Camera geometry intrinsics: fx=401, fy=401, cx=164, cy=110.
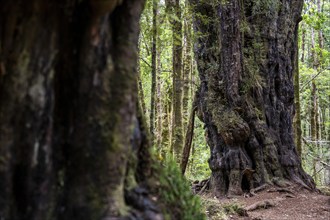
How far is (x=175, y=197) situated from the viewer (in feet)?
10.9

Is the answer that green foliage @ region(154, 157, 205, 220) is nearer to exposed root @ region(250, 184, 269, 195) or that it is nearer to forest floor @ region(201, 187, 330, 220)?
forest floor @ region(201, 187, 330, 220)

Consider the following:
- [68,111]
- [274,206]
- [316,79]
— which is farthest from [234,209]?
[316,79]

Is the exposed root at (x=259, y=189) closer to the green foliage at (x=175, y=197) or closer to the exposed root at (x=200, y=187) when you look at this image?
the exposed root at (x=200, y=187)

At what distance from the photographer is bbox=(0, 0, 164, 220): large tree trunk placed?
2.35m

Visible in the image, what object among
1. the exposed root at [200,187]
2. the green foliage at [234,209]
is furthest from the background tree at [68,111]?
the exposed root at [200,187]

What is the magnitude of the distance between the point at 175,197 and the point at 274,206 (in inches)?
219

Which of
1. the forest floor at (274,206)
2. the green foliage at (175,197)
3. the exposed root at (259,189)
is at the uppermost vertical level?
the green foliage at (175,197)

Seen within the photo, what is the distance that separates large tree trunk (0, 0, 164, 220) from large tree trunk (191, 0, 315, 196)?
22.4 ft

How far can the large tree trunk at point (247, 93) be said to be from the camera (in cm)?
969

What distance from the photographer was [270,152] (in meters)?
9.84

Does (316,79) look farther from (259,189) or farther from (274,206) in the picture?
(274,206)

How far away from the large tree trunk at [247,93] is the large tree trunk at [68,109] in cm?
684

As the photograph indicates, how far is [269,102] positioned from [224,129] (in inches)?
62.2

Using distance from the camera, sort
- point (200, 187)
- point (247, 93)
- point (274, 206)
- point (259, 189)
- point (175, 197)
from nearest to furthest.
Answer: point (175, 197)
point (274, 206)
point (259, 189)
point (247, 93)
point (200, 187)
